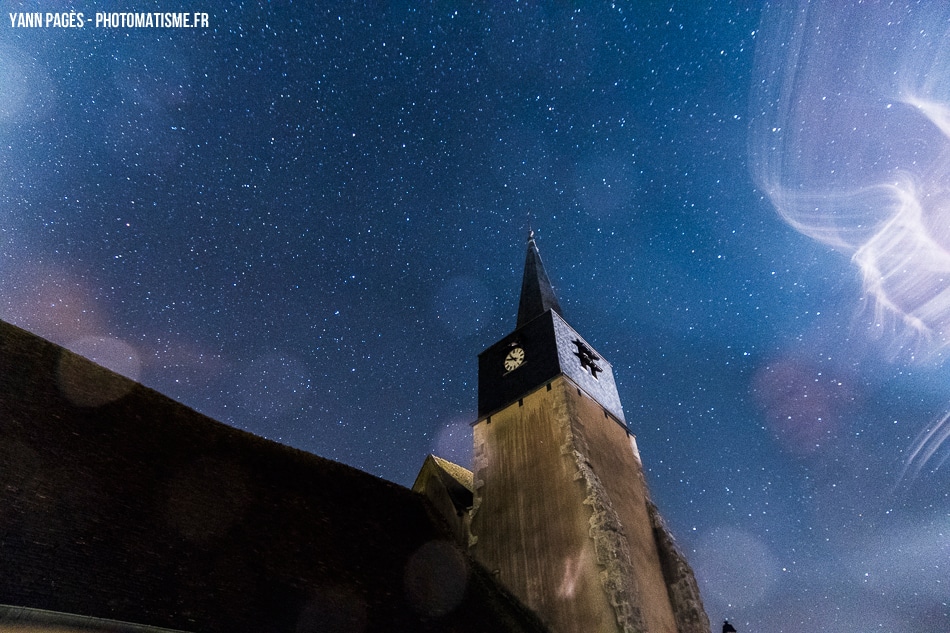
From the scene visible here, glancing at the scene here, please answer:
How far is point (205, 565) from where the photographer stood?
720cm

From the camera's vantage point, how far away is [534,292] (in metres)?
18.8

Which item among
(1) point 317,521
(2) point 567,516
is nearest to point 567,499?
(2) point 567,516

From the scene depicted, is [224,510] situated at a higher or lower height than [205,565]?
higher

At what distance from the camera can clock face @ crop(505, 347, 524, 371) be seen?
1539 cm

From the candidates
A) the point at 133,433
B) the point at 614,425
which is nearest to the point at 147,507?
the point at 133,433

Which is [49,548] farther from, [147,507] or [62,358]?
[62,358]

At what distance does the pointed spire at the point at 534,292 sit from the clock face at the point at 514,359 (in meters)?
1.60

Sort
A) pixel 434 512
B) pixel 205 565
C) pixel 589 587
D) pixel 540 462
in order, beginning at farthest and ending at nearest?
pixel 434 512, pixel 540 462, pixel 589 587, pixel 205 565

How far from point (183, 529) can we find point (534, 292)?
13817 millimetres

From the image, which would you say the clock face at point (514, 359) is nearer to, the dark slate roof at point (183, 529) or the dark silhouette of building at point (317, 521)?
the dark silhouette of building at point (317, 521)

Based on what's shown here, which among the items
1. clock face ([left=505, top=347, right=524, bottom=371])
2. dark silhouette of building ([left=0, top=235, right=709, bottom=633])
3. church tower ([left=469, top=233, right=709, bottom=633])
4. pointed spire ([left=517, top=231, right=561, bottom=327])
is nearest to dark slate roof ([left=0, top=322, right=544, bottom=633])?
dark silhouette of building ([left=0, top=235, right=709, bottom=633])

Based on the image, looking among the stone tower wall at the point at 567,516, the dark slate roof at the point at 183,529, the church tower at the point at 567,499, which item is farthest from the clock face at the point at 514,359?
the dark slate roof at the point at 183,529

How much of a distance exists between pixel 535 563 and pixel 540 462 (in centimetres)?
236

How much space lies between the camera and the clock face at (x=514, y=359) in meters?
15.4
